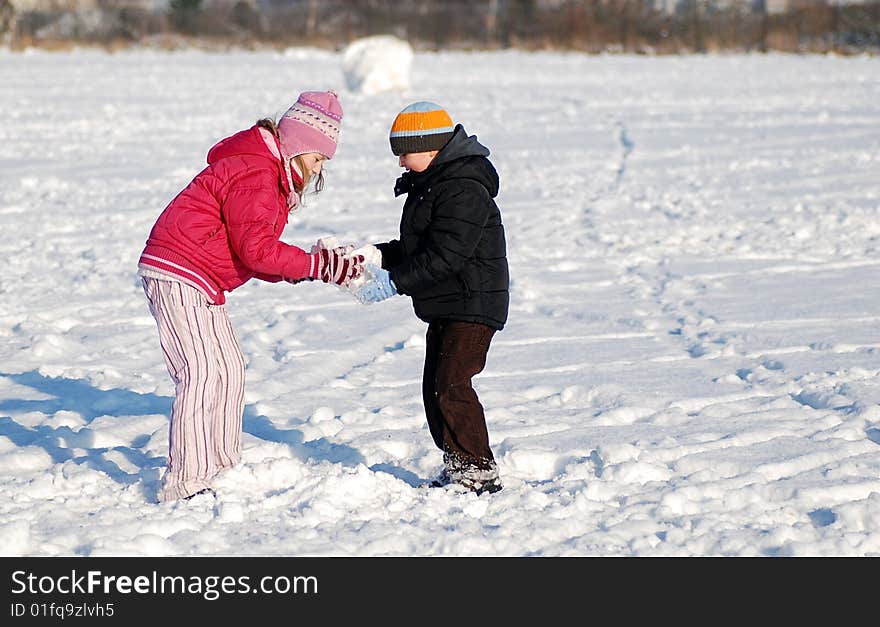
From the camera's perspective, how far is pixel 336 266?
3.82m

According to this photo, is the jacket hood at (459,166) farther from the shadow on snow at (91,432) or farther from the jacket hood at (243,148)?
the shadow on snow at (91,432)

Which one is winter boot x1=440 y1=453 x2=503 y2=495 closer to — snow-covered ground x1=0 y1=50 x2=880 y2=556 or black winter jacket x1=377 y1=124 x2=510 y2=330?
snow-covered ground x1=0 y1=50 x2=880 y2=556

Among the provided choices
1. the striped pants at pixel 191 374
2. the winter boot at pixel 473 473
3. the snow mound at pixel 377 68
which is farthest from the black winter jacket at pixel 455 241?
the snow mound at pixel 377 68

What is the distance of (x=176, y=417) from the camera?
149 inches

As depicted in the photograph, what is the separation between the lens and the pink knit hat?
376 cm

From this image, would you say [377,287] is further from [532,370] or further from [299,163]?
[532,370]

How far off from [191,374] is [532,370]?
208cm

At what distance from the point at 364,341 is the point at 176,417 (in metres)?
2.24

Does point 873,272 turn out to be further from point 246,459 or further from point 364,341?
point 246,459

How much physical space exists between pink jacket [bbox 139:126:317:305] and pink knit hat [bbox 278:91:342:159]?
0.17 ft

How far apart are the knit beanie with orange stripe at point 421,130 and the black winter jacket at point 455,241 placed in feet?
0.13

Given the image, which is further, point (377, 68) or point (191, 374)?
point (377, 68)

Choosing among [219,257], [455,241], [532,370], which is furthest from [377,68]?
[455,241]
